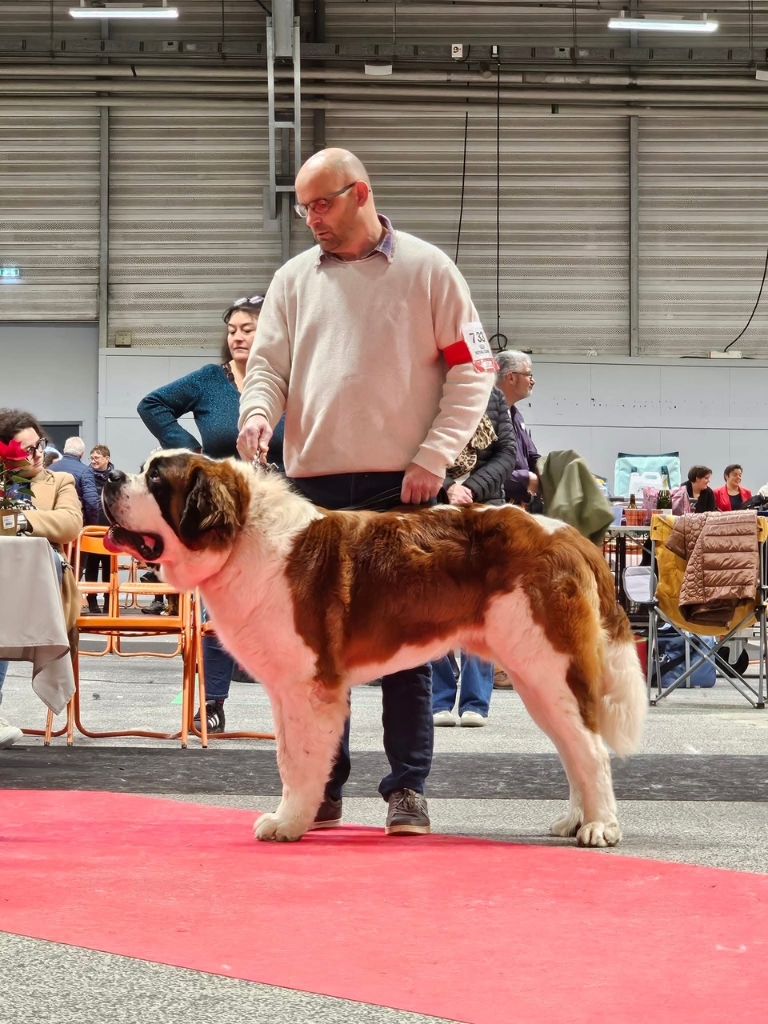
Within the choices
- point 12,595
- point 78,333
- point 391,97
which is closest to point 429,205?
point 391,97

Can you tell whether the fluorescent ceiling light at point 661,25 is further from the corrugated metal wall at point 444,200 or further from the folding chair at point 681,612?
the folding chair at point 681,612

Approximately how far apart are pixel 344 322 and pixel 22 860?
1.54 meters

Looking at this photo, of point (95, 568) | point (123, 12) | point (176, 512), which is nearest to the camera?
point (176, 512)

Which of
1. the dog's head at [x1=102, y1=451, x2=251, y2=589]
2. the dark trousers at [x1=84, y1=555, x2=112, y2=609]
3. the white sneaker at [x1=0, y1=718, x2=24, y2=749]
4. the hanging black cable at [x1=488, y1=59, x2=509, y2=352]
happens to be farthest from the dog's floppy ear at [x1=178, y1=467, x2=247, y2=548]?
the hanging black cable at [x1=488, y1=59, x2=509, y2=352]

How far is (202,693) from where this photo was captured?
5.44 metres

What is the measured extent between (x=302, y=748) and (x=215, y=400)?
2.22m

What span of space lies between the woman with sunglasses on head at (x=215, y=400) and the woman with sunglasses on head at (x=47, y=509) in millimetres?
558

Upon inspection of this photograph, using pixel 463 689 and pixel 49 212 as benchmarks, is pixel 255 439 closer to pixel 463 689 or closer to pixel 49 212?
pixel 463 689

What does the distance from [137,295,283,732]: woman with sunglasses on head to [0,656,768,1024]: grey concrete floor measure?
1.20m

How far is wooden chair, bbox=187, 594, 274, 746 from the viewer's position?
17.5 ft

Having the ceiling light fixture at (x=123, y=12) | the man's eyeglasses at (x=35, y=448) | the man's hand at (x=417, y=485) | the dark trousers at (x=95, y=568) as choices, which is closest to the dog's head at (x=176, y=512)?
the man's hand at (x=417, y=485)

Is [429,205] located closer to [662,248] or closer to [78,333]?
[662,248]

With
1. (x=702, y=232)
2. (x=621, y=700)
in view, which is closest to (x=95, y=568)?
(x=702, y=232)

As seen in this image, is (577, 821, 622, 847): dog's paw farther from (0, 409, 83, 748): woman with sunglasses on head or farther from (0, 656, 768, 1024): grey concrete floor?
(0, 409, 83, 748): woman with sunglasses on head
